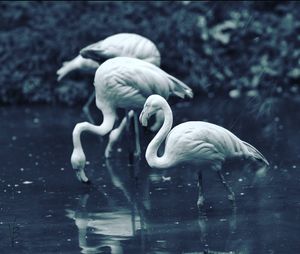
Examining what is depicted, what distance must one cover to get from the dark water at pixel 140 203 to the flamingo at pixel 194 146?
0.24m

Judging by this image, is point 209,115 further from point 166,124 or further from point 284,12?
point 166,124

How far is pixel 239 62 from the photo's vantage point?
51.2 feet

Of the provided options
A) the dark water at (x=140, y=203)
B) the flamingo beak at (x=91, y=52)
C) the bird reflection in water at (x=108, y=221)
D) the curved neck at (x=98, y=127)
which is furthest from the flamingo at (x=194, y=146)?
the flamingo beak at (x=91, y=52)

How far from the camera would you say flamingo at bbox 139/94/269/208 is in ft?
23.1

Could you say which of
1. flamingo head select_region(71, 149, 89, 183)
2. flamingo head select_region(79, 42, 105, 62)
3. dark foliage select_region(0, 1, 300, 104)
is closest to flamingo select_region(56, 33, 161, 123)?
flamingo head select_region(79, 42, 105, 62)

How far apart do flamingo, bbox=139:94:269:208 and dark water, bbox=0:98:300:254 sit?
0.24 m

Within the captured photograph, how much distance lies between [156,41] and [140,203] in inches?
318

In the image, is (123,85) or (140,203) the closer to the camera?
(140,203)

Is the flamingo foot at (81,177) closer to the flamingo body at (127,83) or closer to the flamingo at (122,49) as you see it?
the flamingo body at (127,83)

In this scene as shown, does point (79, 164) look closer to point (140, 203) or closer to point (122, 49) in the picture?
point (140, 203)

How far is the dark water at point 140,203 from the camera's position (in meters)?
6.20

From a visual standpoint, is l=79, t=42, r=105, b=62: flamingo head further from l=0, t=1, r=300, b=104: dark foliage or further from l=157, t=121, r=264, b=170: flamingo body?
l=0, t=1, r=300, b=104: dark foliage

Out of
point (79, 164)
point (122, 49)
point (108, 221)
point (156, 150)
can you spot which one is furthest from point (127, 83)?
point (108, 221)

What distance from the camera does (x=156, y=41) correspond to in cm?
1540
